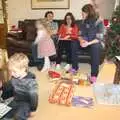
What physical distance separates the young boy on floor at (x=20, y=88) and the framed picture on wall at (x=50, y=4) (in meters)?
3.16

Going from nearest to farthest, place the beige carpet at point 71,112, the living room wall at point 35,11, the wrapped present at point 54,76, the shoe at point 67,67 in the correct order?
the beige carpet at point 71,112
the wrapped present at point 54,76
the shoe at point 67,67
the living room wall at point 35,11

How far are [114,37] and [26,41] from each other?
1917mm

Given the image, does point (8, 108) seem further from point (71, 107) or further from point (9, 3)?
point (9, 3)

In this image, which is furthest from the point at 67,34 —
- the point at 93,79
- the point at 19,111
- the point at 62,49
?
the point at 19,111

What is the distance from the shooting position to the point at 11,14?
5871mm

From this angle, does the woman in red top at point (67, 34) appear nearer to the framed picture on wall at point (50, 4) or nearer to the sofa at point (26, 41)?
the sofa at point (26, 41)

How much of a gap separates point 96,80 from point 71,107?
0.96m

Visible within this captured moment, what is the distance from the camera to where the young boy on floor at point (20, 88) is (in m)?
2.53

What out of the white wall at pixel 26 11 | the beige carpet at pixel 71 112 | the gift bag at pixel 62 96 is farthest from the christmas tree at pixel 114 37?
the white wall at pixel 26 11

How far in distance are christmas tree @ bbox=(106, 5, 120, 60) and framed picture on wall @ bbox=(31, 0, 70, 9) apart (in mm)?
2240

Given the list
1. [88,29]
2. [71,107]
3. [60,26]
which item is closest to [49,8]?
[60,26]

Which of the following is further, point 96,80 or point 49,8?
point 49,8

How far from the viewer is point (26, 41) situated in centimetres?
484

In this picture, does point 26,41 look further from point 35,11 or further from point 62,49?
point 35,11
